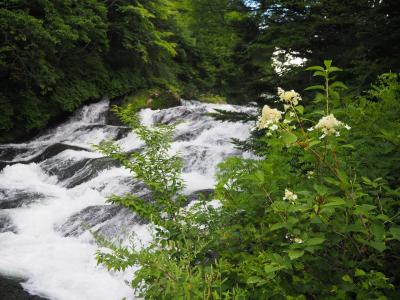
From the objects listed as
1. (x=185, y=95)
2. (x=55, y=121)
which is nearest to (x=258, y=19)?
(x=55, y=121)

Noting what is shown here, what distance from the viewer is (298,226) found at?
1.86 meters

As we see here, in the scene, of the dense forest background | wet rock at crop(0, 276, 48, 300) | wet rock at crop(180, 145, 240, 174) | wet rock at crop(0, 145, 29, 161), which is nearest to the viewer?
wet rock at crop(0, 276, 48, 300)

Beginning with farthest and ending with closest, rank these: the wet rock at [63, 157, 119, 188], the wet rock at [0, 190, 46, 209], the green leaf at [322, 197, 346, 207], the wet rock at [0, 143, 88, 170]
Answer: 1. the wet rock at [0, 143, 88, 170]
2. the wet rock at [63, 157, 119, 188]
3. the wet rock at [0, 190, 46, 209]
4. the green leaf at [322, 197, 346, 207]

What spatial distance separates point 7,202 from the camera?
879cm

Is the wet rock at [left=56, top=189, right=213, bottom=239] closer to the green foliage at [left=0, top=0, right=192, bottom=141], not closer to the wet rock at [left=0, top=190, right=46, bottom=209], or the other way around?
the wet rock at [left=0, top=190, right=46, bottom=209]

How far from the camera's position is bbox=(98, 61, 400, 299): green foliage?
5.58 feet

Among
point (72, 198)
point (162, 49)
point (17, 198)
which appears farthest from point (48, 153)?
point (162, 49)

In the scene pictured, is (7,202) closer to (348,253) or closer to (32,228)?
(32,228)

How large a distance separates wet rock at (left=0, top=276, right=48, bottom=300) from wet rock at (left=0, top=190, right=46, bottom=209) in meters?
3.49

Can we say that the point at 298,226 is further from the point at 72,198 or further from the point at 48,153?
the point at 48,153

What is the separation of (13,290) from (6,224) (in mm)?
2926

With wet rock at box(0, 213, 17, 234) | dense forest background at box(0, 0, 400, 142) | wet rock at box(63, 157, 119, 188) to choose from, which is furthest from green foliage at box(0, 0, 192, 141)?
wet rock at box(0, 213, 17, 234)

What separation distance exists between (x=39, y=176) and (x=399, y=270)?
1084cm

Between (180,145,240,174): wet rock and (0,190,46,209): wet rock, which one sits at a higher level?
(180,145,240,174): wet rock
